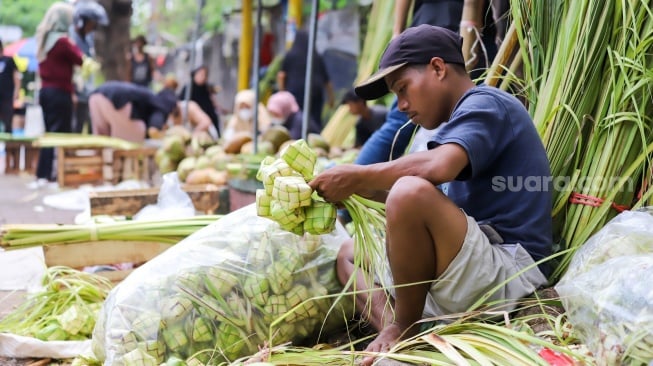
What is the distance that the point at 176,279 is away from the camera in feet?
8.48

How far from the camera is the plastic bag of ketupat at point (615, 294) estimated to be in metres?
1.77

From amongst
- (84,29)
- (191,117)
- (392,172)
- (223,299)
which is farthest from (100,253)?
(84,29)

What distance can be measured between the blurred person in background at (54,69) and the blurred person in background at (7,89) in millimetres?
1948

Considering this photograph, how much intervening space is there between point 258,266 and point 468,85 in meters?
0.97

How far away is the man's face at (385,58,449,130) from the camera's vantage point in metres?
2.42

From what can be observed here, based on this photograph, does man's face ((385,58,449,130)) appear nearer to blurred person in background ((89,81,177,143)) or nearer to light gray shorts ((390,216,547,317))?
light gray shorts ((390,216,547,317))

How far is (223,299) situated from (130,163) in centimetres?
581

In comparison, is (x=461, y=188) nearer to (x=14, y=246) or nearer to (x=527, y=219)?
(x=527, y=219)

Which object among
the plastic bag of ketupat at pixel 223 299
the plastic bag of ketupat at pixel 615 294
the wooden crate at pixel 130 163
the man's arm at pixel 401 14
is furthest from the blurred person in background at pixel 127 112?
the plastic bag of ketupat at pixel 615 294

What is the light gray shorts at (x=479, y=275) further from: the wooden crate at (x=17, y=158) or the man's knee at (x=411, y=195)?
the wooden crate at (x=17, y=158)

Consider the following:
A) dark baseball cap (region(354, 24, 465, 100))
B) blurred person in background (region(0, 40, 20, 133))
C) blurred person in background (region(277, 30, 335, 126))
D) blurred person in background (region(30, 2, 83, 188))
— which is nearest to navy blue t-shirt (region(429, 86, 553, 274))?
dark baseball cap (region(354, 24, 465, 100))

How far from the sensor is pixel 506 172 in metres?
2.38

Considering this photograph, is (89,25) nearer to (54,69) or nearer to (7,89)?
(54,69)

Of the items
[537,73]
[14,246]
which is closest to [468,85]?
[537,73]
